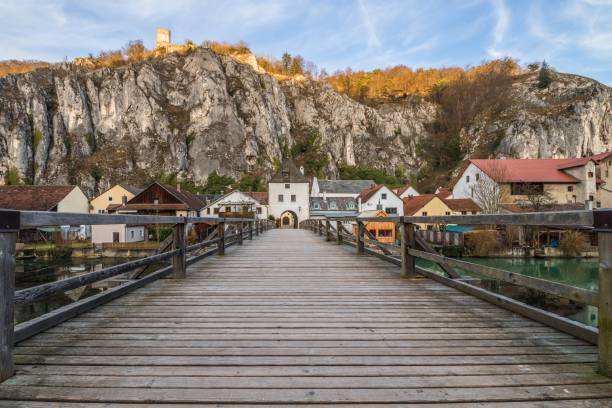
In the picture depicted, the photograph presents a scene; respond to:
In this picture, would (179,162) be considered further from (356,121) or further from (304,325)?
(304,325)

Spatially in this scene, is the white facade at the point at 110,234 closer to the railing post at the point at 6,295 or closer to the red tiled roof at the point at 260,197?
the red tiled roof at the point at 260,197

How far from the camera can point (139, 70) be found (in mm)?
74500

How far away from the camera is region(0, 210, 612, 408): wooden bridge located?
1905mm

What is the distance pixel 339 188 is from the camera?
197ft

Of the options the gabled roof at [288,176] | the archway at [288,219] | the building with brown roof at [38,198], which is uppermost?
the gabled roof at [288,176]

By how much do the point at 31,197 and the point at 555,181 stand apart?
57.5m

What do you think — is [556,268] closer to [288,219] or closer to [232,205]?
[288,219]

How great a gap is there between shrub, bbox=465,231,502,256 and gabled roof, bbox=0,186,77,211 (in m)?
39.4

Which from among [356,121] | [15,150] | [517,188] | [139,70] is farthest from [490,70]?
[15,150]

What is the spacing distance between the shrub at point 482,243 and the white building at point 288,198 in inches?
1007

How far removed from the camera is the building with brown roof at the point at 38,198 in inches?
1367

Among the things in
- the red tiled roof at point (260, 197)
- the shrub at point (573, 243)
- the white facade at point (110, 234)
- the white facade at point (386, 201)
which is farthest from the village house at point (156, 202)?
the shrub at point (573, 243)

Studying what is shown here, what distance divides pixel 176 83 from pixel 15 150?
32.4m

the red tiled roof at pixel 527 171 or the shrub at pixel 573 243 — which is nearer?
the shrub at pixel 573 243
